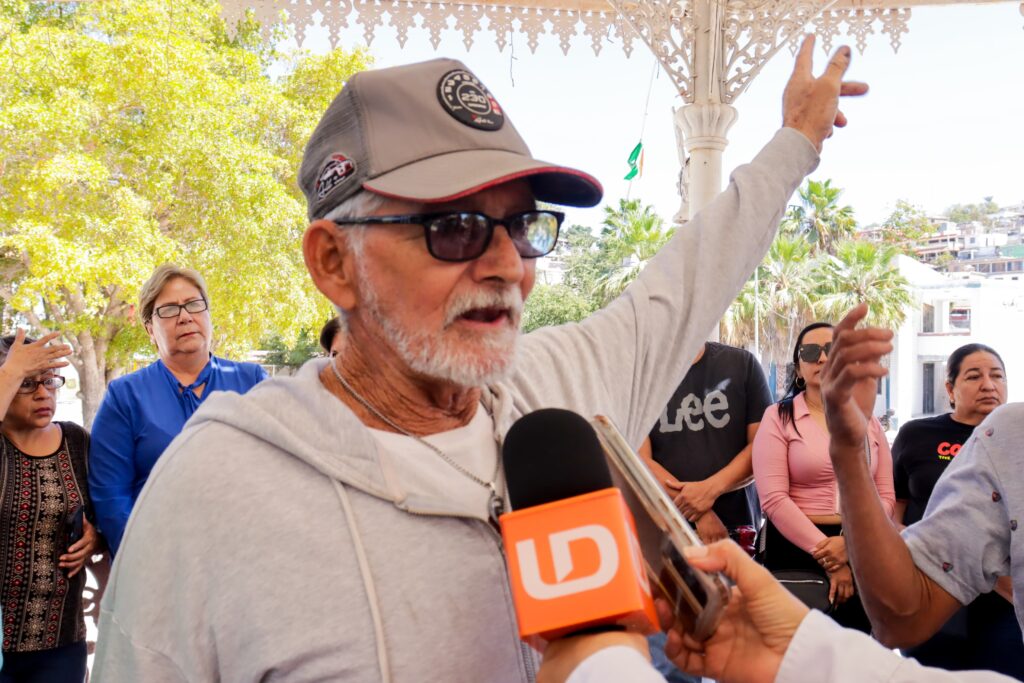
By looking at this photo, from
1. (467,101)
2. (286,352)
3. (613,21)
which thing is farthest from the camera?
(286,352)

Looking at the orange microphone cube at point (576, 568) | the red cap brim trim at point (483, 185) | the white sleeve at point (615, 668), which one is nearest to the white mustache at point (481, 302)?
the red cap brim trim at point (483, 185)

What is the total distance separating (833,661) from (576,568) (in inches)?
15.0

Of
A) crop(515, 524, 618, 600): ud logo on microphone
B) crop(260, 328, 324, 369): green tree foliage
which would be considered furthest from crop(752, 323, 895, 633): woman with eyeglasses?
crop(260, 328, 324, 369): green tree foliage

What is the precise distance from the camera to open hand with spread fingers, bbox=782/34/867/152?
5.24 feet

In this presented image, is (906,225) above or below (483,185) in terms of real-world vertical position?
above

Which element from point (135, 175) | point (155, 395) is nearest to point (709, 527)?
point (155, 395)

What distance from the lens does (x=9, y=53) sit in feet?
33.6

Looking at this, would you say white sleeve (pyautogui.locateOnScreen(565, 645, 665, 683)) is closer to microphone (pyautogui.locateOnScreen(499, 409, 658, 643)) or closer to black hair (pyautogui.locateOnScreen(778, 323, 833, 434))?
microphone (pyautogui.locateOnScreen(499, 409, 658, 643))

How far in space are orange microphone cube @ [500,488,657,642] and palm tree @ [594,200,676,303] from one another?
26.5m

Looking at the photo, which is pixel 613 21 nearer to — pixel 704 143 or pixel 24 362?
pixel 704 143

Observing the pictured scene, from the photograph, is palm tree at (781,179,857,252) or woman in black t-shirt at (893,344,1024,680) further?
palm tree at (781,179,857,252)

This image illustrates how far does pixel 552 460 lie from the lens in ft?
3.11

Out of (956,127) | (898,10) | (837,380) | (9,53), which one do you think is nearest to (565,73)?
(956,127)

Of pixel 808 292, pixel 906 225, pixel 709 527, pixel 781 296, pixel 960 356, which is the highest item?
pixel 906 225
